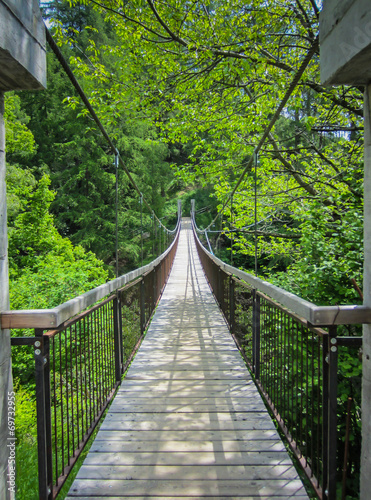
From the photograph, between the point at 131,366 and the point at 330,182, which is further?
the point at 330,182

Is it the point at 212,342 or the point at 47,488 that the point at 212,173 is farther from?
the point at 47,488

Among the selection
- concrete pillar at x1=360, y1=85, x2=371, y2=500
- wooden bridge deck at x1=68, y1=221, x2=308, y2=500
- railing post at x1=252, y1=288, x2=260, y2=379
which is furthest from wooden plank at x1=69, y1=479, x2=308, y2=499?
railing post at x1=252, y1=288, x2=260, y2=379

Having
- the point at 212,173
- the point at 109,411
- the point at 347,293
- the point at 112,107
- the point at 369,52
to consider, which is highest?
the point at 112,107

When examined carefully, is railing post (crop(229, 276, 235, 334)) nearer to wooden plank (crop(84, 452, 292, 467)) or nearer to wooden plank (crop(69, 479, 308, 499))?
wooden plank (crop(84, 452, 292, 467))

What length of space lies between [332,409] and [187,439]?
842mm

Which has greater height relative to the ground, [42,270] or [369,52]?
[369,52]

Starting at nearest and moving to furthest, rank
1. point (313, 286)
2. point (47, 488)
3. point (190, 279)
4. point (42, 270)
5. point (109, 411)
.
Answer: point (47, 488)
point (109, 411)
point (313, 286)
point (190, 279)
point (42, 270)

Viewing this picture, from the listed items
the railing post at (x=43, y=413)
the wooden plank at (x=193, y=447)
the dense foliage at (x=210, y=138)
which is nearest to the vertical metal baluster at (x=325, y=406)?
the wooden plank at (x=193, y=447)

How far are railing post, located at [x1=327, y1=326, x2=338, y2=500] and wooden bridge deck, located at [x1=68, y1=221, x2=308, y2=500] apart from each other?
0.70 ft

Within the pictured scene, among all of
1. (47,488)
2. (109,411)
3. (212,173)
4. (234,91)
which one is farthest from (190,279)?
(47,488)

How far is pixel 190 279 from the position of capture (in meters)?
7.98

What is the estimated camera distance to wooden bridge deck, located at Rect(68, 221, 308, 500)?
1454 millimetres

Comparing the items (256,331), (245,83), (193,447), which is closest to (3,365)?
(193,447)

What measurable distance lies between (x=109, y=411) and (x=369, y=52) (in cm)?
212
